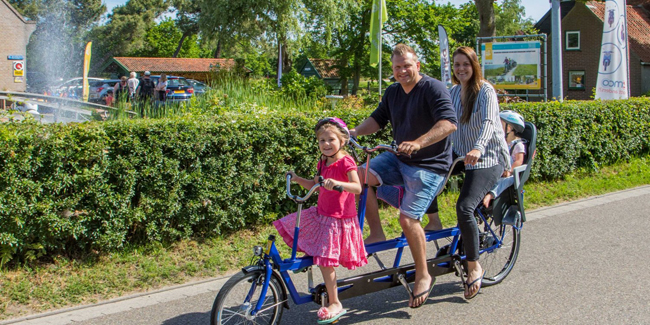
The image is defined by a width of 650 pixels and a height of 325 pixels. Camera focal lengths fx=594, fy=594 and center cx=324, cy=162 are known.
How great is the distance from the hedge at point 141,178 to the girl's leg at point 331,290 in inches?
91.5

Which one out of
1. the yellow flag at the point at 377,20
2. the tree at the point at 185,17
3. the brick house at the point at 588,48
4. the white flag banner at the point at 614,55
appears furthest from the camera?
the tree at the point at 185,17

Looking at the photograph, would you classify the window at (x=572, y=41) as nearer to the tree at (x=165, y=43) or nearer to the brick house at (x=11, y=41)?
the brick house at (x=11, y=41)

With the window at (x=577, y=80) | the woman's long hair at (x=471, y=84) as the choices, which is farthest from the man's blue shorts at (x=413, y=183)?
the window at (x=577, y=80)

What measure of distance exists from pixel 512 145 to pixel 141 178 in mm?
3402

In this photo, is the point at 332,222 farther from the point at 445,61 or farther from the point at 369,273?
the point at 445,61

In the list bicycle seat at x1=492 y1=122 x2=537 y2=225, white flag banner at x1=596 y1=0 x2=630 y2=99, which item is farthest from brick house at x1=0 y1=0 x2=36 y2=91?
bicycle seat at x1=492 y1=122 x2=537 y2=225

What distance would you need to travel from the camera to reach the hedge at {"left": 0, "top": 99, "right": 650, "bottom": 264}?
495cm

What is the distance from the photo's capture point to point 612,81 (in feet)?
43.3

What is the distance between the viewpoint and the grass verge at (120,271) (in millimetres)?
4633

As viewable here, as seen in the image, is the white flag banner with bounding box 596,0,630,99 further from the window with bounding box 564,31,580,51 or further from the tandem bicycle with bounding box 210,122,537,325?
the window with bounding box 564,31,580,51

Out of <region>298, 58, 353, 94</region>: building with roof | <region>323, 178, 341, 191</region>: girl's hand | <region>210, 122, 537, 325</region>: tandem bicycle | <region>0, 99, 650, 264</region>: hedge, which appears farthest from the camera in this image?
<region>298, 58, 353, 94</region>: building with roof

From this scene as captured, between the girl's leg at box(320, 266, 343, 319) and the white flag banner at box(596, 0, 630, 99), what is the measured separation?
11.2 metres

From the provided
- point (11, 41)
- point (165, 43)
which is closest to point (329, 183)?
point (11, 41)

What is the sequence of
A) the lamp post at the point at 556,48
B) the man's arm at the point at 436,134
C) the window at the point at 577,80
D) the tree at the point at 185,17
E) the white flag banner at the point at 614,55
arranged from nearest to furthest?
the man's arm at the point at 436,134, the lamp post at the point at 556,48, the white flag banner at the point at 614,55, the window at the point at 577,80, the tree at the point at 185,17
